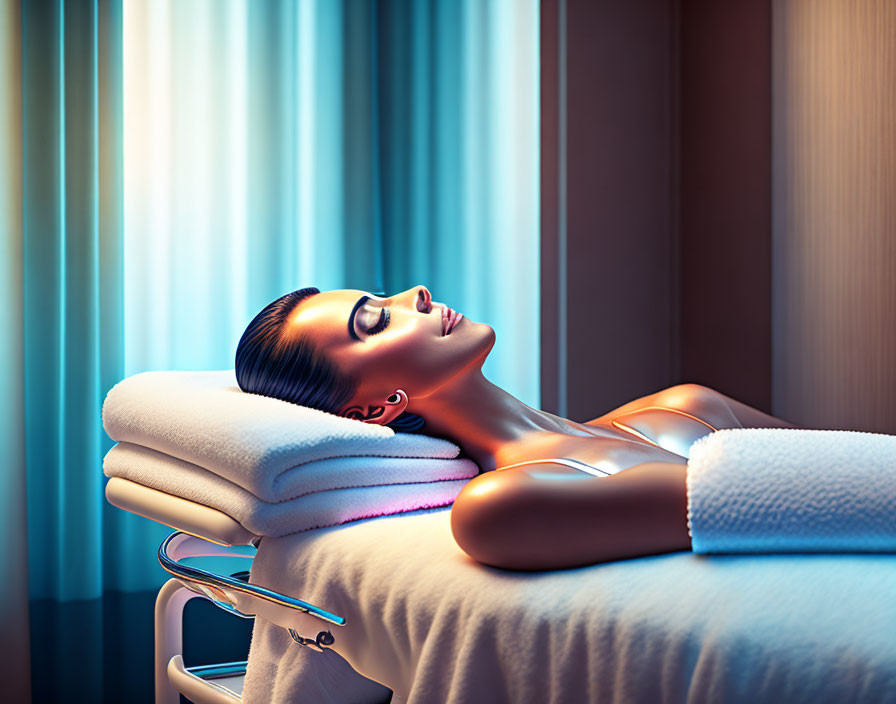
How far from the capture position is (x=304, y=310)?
120 centimetres

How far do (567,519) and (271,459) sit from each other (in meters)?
0.35

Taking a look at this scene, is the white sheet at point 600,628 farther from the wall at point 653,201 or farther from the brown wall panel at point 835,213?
the wall at point 653,201

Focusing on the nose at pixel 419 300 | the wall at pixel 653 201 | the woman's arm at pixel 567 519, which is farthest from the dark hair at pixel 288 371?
the wall at pixel 653 201

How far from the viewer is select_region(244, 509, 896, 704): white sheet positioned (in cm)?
61

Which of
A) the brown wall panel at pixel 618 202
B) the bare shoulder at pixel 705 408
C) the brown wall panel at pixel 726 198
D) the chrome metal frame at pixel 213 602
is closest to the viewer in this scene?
the chrome metal frame at pixel 213 602

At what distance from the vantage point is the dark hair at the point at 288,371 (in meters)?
1.15

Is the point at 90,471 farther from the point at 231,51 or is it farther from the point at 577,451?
the point at 577,451

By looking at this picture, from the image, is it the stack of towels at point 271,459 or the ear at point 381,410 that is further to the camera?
the ear at point 381,410

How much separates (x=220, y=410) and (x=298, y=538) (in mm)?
189

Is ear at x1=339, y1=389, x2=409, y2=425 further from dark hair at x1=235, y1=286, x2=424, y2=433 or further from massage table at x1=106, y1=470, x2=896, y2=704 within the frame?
massage table at x1=106, y1=470, x2=896, y2=704

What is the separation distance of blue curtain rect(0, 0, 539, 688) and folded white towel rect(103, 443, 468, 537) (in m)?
0.77

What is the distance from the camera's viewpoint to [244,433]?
979 mm

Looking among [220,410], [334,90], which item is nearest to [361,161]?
[334,90]

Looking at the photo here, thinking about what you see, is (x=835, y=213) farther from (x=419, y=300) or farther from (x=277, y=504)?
(x=277, y=504)
